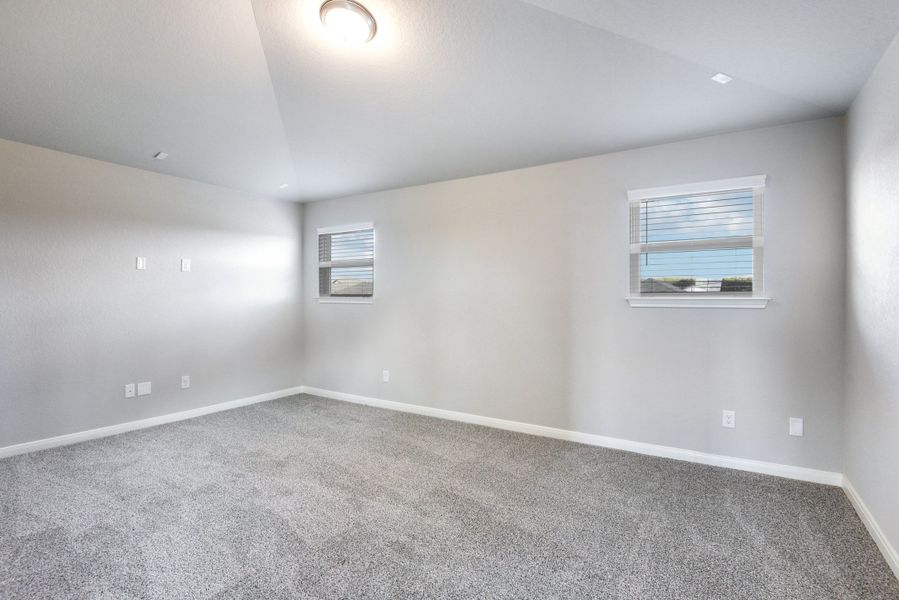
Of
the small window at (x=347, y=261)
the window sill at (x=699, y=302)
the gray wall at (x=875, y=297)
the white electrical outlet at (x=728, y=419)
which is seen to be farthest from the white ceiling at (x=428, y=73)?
the white electrical outlet at (x=728, y=419)

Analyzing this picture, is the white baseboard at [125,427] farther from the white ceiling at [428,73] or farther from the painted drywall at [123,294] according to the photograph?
the white ceiling at [428,73]

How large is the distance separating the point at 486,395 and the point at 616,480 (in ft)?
4.78

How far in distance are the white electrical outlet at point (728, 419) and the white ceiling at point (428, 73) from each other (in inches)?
77.7

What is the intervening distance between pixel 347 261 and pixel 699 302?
3603 mm

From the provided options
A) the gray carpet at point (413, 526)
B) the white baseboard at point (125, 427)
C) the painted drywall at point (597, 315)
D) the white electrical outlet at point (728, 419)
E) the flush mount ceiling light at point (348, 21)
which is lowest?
the gray carpet at point (413, 526)

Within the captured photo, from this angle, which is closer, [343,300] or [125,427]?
[125,427]

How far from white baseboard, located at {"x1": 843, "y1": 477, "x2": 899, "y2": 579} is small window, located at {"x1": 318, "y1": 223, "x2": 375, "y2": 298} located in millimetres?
4130

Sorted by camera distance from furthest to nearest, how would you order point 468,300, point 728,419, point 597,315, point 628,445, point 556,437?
point 468,300 → point 556,437 → point 597,315 → point 628,445 → point 728,419

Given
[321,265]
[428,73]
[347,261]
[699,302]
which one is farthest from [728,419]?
[321,265]

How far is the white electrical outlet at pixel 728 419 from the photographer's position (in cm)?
297

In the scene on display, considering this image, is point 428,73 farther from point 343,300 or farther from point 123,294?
point 123,294

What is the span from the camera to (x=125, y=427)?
3.76 meters

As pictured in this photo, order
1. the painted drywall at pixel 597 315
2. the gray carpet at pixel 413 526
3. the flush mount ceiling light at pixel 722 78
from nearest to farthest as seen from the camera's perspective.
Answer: the gray carpet at pixel 413 526, the flush mount ceiling light at pixel 722 78, the painted drywall at pixel 597 315

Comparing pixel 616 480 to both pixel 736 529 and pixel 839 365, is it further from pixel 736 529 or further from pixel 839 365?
pixel 839 365
